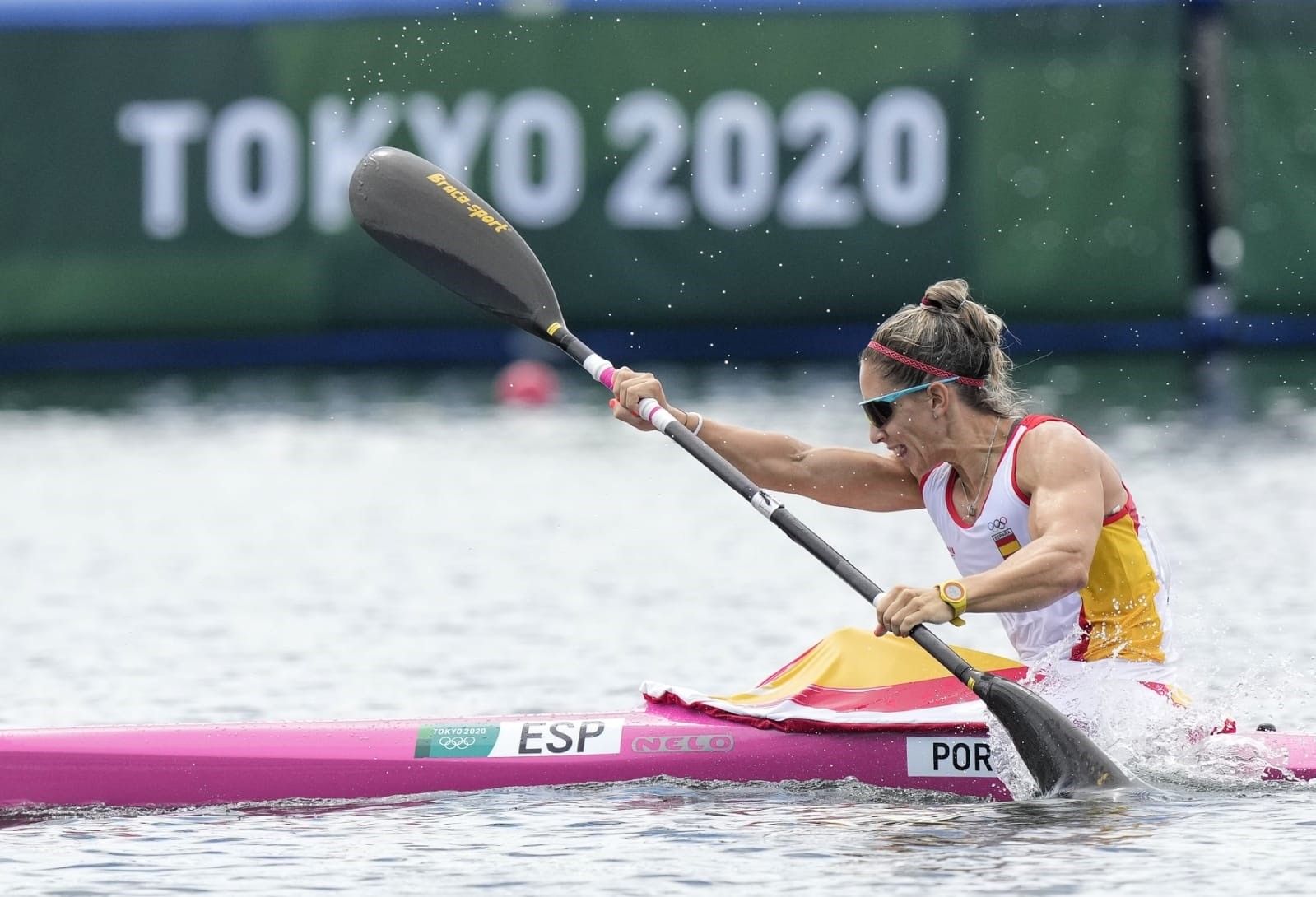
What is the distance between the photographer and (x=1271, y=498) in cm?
1240

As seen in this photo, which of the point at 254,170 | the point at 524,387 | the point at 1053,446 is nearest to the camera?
the point at 1053,446

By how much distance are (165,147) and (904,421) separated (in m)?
12.3

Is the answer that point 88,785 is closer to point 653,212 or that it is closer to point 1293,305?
point 653,212

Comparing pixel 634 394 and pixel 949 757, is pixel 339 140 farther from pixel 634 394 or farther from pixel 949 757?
pixel 949 757

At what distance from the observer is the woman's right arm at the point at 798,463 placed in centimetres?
674

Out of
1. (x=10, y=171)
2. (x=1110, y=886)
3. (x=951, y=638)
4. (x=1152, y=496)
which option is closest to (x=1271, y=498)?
(x=1152, y=496)

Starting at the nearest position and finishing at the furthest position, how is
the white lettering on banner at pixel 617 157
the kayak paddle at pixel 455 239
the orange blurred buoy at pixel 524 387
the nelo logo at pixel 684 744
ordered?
the nelo logo at pixel 684 744
the kayak paddle at pixel 455 239
the orange blurred buoy at pixel 524 387
the white lettering on banner at pixel 617 157

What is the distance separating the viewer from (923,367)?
6.33 metres

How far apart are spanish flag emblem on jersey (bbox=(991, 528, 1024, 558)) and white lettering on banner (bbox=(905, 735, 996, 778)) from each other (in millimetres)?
521

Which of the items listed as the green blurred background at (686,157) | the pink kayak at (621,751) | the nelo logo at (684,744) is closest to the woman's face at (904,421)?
the pink kayak at (621,751)

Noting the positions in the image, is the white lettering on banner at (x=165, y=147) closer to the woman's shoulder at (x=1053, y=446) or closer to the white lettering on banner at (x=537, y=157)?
the white lettering on banner at (x=537, y=157)

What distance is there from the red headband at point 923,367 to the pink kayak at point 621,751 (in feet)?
2.46

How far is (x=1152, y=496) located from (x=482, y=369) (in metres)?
7.24

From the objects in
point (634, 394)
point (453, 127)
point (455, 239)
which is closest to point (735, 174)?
point (453, 127)
